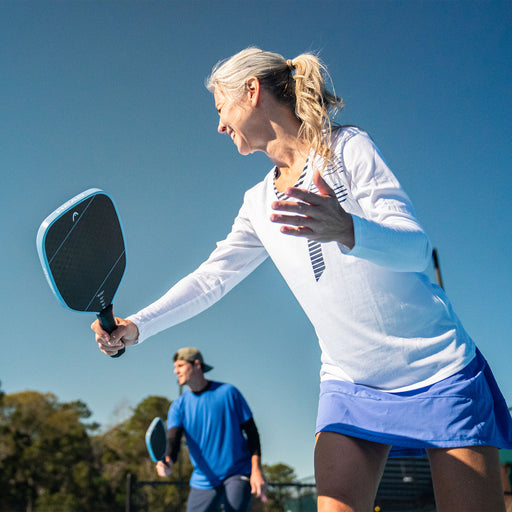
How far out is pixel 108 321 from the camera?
2.00m

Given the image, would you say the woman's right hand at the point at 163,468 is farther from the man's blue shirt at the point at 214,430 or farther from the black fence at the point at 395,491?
the black fence at the point at 395,491

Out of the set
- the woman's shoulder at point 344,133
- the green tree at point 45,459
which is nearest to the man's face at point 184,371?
the woman's shoulder at point 344,133

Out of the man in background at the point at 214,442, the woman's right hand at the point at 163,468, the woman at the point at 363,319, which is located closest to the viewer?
the woman at the point at 363,319

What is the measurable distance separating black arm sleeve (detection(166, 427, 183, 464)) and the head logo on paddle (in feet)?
13.7

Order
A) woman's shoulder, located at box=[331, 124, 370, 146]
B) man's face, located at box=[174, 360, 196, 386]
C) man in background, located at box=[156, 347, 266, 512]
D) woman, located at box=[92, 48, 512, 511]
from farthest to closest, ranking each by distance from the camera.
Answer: man's face, located at box=[174, 360, 196, 386] < man in background, located at box=[156, 347, 266, 512] < woman's shoulder, located at box=[331, 124, 370, 146] < woman, located at box=[92, 48, 512, 511]

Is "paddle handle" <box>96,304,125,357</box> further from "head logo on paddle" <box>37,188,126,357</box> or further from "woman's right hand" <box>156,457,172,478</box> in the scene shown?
"woman's right hand" <box>156,457,172,478</box>

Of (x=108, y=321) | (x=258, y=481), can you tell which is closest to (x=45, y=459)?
(x=258, y=481)

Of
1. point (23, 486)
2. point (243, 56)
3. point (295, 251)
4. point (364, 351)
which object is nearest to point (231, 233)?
point (295, 251)

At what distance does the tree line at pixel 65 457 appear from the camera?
39188 mm

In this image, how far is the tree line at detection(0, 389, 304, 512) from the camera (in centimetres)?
3919

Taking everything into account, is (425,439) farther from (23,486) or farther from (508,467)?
(23,486)

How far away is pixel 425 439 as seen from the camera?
1571mm

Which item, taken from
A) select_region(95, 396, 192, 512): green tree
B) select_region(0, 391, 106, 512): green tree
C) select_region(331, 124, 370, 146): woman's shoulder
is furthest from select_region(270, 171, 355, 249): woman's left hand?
select_region(0, 391, 106, 512): green tree

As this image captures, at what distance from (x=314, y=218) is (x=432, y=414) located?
30.3 inches
